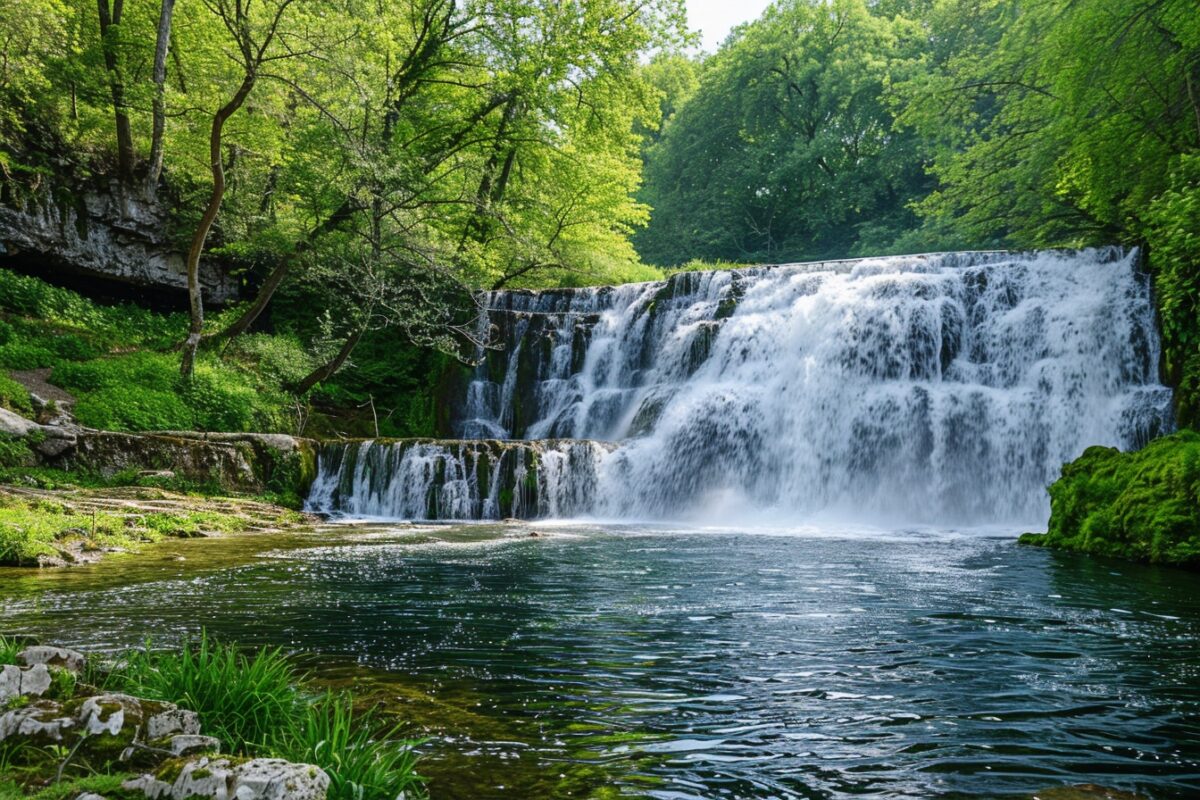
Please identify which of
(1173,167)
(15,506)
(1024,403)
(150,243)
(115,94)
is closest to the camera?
(15,506)

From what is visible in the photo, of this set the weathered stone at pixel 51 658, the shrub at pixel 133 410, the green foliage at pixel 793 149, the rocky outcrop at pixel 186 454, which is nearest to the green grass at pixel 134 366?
the shrub at pixel 133 410

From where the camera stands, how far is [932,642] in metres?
5.07

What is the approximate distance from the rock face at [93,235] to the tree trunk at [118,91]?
1.93ft

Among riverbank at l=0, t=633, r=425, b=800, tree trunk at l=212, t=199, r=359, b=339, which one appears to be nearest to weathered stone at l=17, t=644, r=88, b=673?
riverbank at l=0, t=633, r=425, b=800

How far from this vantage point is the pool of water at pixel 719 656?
305 centimetres

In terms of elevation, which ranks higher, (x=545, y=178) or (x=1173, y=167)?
(x=545, y=178)

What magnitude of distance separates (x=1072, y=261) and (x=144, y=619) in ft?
58.9

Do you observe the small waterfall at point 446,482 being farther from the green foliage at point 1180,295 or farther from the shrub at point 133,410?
the green foliage at point 1180,295

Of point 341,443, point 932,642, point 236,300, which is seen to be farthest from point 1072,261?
point 236,300

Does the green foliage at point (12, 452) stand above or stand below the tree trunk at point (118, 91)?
below

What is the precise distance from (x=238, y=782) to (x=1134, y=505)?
35.6ft

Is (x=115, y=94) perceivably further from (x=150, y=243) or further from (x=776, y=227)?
(x=776, y=227)

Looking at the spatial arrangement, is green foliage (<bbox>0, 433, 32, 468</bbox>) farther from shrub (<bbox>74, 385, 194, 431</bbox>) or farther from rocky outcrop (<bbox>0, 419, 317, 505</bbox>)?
shrub (<bbox>74, 385, 194, 431</bbox>)

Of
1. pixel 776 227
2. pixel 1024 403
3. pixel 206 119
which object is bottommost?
pixel 1024 403
